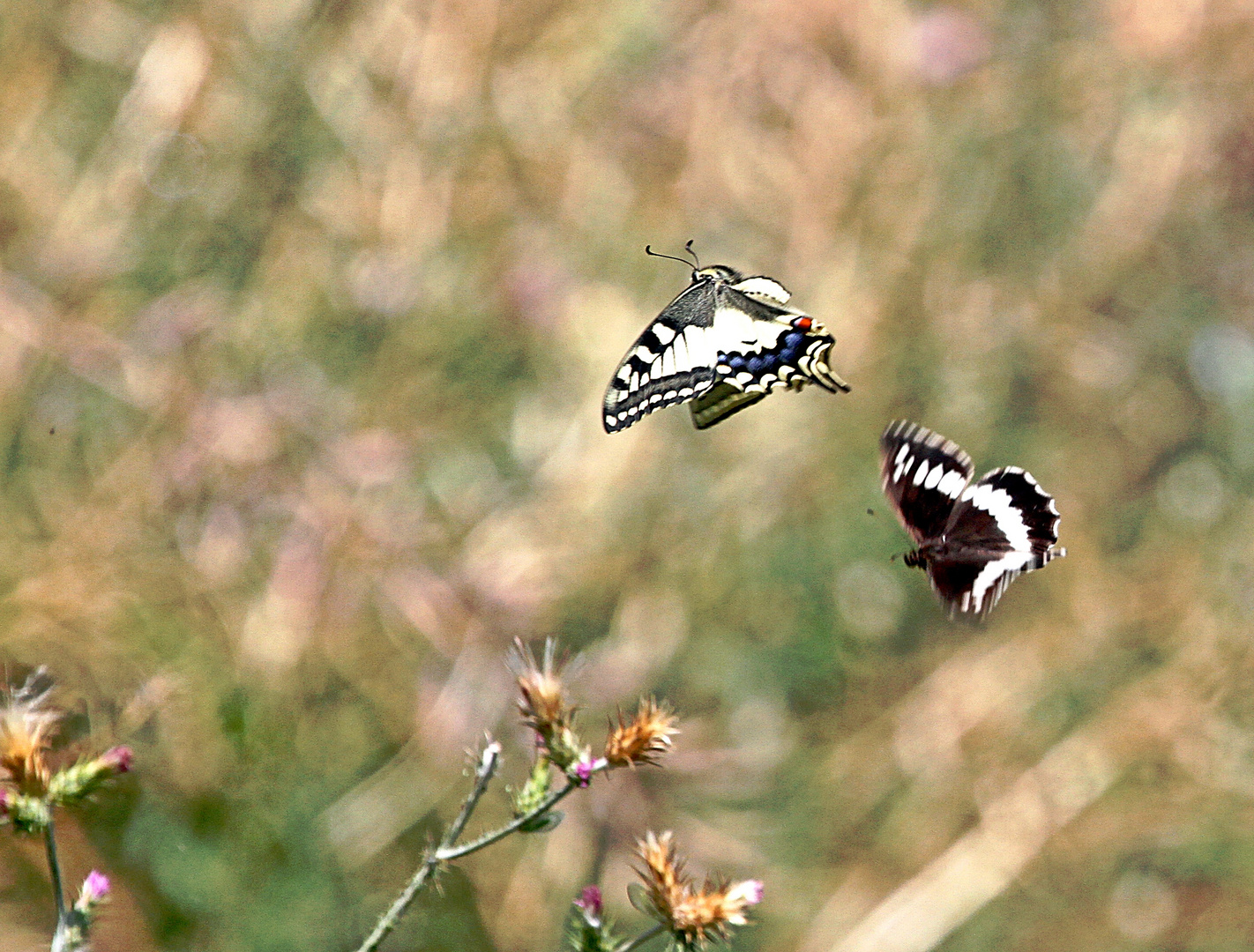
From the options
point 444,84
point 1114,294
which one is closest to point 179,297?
point 444,84

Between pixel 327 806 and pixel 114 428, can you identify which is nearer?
pixel 327 806

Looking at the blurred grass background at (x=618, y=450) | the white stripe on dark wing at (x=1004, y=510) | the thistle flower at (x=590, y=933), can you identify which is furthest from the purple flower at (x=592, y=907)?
the blurred grass background at (x=618, y=450)

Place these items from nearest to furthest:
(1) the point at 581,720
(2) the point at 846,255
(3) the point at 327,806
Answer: (3) the point at 327,806 < (1) the point at 581,720 < (2) the point at 846,255

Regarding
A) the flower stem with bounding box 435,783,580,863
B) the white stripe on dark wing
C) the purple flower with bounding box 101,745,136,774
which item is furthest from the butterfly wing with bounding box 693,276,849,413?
the purple flower with bounding box 101,745,136,774

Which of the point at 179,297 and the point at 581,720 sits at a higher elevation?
the point at 179,297

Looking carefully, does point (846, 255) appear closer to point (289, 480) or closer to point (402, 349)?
point (402, 349)

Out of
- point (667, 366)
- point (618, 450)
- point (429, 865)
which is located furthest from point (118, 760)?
point (618, 450)

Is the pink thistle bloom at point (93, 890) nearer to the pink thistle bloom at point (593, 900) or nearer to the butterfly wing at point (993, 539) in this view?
the pink thistle bloom at point (593, 900)
